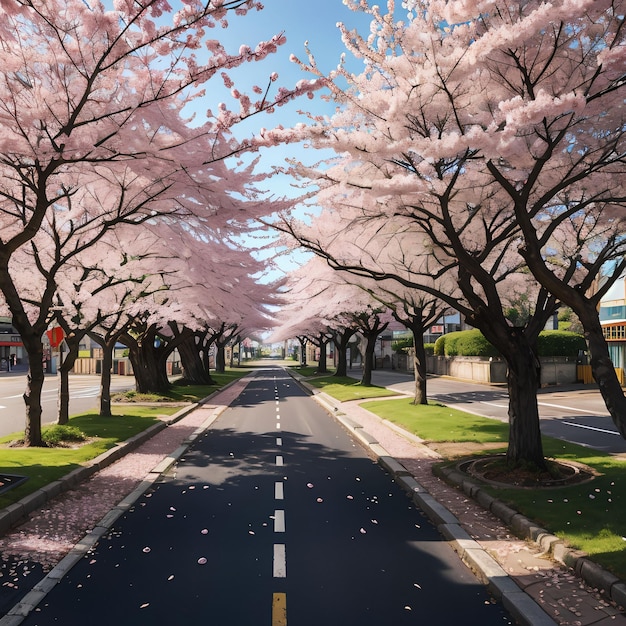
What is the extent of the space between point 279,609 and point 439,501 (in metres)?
4.27

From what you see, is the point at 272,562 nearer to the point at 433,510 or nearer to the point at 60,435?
the point at 433,510

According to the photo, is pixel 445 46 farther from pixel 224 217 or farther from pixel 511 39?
pixel 224 217

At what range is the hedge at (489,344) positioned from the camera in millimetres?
35125

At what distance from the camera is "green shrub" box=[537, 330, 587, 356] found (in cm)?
3506

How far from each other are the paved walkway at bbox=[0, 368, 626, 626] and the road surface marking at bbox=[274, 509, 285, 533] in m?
2.52

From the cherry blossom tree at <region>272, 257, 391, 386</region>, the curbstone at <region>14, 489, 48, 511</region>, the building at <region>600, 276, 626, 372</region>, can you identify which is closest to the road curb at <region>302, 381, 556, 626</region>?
the curbstone at <region>14, 489, 48, 511</region>

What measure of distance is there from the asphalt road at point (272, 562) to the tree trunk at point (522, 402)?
2.36 m

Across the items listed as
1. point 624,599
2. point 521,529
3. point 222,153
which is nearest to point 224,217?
point 222,153

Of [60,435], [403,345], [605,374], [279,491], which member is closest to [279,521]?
[279,491]

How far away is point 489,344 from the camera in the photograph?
39938 millimetres

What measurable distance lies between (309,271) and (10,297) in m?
12.6

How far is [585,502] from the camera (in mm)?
7598

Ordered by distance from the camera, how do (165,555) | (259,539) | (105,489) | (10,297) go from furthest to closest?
(10,297) → (105,489) → (259,539) → (165,555)

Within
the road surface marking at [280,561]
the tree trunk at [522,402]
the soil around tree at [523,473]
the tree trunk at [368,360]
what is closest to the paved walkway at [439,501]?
the soil around tree at [523,473]
